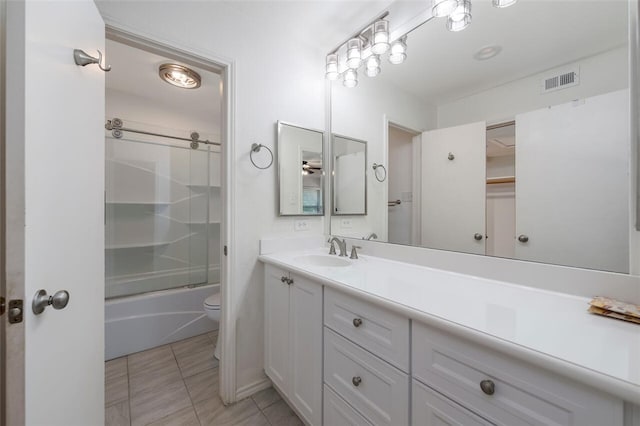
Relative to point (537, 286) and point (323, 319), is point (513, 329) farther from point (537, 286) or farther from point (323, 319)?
point (323, 319)

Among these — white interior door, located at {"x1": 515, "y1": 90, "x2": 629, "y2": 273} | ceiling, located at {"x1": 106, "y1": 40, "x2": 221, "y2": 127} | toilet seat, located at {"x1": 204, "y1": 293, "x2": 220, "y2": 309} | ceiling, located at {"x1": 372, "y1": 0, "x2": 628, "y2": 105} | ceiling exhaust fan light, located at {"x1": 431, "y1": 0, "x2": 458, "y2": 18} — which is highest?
ceiling, located at {"x1": 106, "y1": 40, "x2": 221, "y2": 127}

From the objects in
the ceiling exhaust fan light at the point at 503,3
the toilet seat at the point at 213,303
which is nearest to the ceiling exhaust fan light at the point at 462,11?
the ceiling exhaust fan light at the point at 503,3

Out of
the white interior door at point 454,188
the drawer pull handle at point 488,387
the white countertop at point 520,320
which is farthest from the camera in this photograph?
the white interior door at point 454,188

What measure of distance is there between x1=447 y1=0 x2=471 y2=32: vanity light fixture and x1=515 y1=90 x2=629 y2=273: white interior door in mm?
555

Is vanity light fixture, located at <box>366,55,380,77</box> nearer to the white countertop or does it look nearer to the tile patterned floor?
the white countertop

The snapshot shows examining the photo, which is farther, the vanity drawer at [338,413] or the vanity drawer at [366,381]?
the vanity drawer at [338,413]

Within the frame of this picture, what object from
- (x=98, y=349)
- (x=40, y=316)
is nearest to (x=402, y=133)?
(x=40, y=316)

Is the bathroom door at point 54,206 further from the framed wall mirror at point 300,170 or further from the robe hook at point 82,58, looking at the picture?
the framed wall mirror at point 300,170

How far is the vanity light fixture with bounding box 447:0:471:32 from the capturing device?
44.8 inches

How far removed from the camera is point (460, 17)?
3.81 feet

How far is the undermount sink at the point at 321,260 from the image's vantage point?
4.94 ft

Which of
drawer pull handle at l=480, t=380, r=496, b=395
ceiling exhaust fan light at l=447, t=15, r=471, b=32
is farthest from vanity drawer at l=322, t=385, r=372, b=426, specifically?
ceiling exhaust fan light at l=447, t=15, r=471, b=32

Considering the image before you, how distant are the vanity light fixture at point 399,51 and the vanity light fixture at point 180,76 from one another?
62.7 inches

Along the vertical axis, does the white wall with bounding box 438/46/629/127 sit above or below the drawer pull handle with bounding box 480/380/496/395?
above
